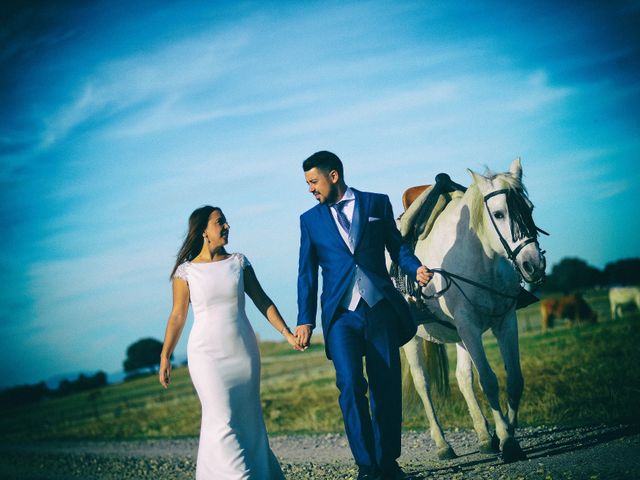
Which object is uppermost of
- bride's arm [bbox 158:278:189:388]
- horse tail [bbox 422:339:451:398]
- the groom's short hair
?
the groom's short hair

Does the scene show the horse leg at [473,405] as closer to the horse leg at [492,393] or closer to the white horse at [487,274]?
the white horse at [487,274]

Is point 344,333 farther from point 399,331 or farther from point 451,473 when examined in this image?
point 451,473

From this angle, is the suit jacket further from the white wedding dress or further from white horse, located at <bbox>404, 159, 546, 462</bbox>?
white horse, located at <bbox>404, 159, 546, 462</bbox>

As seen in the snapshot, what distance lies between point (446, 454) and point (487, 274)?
2.38 meters

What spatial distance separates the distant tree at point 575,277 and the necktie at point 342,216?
105 metres

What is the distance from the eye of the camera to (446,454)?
7133 millimetres

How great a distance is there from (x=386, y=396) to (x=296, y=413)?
12126mm

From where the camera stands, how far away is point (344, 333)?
5035 mm

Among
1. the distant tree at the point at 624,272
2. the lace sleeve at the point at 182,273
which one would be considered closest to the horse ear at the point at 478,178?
the lace sleeve at the point at 182,273

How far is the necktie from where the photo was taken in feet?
17.4

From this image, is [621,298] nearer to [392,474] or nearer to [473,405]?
[473,405]

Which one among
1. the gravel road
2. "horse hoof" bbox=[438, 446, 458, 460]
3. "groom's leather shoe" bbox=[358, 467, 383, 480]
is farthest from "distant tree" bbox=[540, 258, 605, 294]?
"groom's leather shoe" bbox=[358, 467, 383, 480]

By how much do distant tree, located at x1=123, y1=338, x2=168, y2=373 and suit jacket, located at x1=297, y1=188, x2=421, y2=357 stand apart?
82464 mm

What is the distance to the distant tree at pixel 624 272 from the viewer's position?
97312 mm
